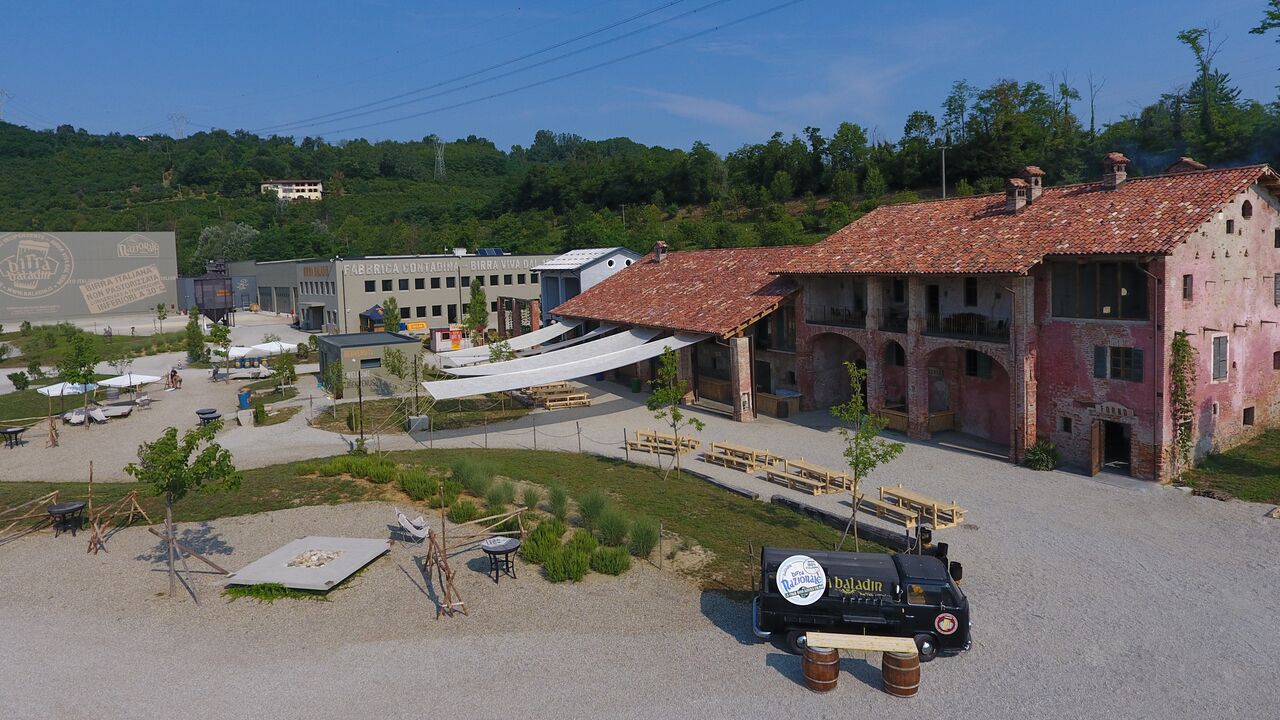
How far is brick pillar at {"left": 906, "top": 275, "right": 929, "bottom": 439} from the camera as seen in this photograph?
2833 cm

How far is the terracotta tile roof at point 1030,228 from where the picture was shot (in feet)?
76.1

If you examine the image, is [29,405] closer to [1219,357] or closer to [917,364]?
[917,364]

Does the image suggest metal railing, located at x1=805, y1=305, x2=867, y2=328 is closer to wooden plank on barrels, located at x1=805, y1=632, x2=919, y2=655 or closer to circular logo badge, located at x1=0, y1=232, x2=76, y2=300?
wooden plank on barrels, located at x1=805, y1=632, x2=919, y2=655

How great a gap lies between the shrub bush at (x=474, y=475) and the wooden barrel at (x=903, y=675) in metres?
12.0

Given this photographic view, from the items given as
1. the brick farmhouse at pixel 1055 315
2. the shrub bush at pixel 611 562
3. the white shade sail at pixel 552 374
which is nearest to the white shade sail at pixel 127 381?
the white shade sail at pixel 552 374

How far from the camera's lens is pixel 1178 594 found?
15875 mm

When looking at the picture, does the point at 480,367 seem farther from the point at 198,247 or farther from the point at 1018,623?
the point at 198,247

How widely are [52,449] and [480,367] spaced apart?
605 inches

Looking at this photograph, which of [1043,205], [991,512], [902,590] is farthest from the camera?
[1043,205]

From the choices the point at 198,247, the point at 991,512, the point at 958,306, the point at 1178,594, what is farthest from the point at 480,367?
the point at 198,247

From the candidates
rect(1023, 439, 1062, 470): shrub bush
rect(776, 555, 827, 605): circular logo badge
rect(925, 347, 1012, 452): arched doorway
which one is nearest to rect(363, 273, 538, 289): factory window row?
rect(925, 347, 1012, 452): arched doorway

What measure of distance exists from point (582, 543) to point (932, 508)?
27.0 feet

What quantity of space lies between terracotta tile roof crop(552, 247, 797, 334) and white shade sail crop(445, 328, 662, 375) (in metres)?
0.67

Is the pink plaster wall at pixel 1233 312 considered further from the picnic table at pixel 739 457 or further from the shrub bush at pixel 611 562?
the shrub bush at pixel 611 562
